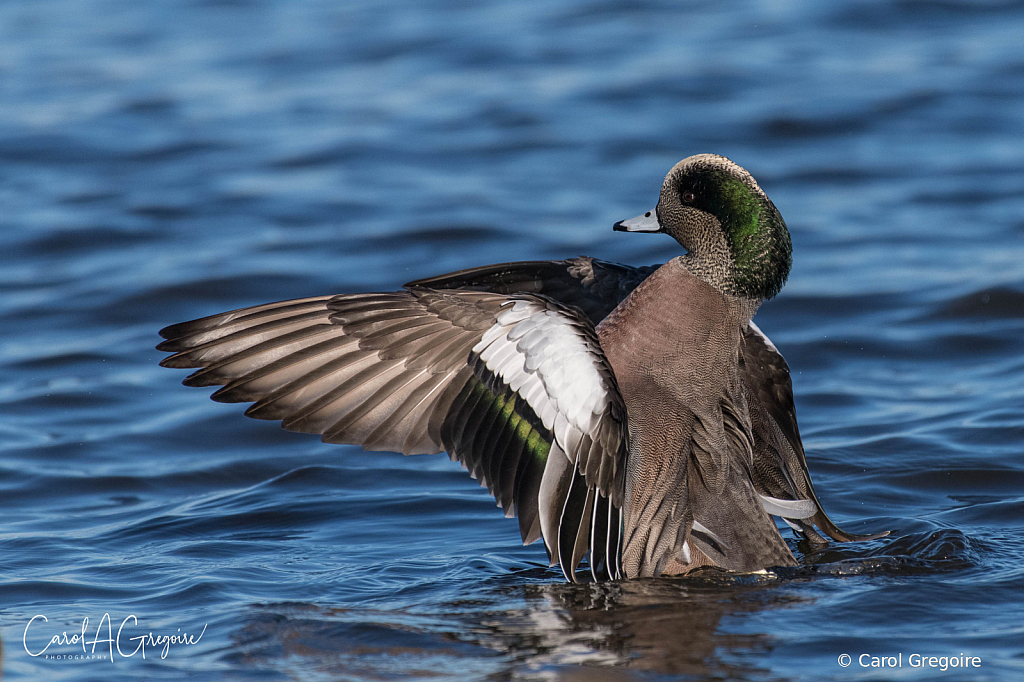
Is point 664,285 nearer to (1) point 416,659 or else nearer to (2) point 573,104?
(1) point 416,659

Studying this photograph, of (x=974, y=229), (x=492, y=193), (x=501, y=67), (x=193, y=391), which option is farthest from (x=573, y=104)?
(x=193, y=391)

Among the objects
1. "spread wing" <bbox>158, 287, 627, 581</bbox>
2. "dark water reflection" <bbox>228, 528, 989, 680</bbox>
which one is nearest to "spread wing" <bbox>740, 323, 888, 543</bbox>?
"dark water reflection" <bbox>228, 528, 989, 680</bbox>

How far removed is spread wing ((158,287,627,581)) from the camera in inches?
163

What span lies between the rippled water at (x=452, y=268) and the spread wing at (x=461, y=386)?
A: 0.43m

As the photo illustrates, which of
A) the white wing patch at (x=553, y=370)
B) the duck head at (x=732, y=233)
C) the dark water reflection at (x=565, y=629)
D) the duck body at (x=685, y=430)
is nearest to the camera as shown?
the dark water reflection at (x=565, y=629)

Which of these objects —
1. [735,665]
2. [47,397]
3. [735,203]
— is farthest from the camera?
[47,397]

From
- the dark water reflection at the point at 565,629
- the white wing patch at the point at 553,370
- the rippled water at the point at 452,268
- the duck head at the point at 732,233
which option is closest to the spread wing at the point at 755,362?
the rippled water at the point at 452,268

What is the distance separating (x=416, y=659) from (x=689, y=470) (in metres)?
1.22

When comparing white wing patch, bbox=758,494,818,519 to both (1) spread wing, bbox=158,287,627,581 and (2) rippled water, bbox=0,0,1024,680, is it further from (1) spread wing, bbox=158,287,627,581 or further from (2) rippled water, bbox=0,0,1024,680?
(1) spread wing, bbox=158,287,627,581

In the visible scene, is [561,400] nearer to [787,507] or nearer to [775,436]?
[787,507]

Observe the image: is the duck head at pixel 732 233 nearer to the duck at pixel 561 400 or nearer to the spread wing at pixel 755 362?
the duck at pixel 561 400

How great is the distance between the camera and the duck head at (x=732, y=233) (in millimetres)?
4473

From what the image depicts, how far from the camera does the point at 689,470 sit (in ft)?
14.9

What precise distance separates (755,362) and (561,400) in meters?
1.26
